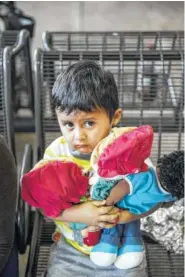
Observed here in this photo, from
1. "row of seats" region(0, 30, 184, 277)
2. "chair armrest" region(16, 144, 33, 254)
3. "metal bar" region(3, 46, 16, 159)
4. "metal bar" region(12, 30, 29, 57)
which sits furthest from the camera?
"metal bar" region(12, 30, 29, 57)

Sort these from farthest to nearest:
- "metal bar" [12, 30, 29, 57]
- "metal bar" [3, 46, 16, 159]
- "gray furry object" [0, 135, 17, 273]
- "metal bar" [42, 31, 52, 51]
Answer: "metal bar" [42, 31, 52, 51] → "metal bar" [12, 30, 29, 57] → "metal bar" [3, 46, 16, 159] → "gray furry object" [0, 135, 17, 273]

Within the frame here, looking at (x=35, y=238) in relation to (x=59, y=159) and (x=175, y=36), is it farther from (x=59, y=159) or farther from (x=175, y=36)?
(x=175, y=36)

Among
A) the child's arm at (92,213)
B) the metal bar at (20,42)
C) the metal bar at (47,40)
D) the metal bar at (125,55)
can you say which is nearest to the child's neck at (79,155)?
the child's arm at (92,213)

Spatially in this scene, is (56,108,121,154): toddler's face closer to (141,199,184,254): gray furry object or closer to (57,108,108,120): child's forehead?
(57,108,108,120): child's forehead

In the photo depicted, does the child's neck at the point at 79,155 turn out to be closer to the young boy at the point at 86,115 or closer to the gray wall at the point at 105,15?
the young boy at the point at 86,115

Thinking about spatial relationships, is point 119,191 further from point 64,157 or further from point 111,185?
point 64,157

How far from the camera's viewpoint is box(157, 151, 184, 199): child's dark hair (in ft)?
3.30

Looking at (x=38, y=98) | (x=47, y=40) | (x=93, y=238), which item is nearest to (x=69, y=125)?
(x=93, y=238)

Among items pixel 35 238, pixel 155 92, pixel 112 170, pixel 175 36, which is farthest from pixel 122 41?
pixel 112 170

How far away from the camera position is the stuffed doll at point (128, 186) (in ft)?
2.98

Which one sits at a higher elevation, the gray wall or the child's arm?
the gray wall

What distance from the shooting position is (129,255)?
108cm

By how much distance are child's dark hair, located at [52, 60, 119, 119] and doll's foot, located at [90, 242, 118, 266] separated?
299 millimetres

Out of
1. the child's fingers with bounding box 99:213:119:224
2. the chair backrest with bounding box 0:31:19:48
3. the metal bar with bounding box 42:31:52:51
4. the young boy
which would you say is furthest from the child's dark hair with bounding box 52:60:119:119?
the chair backrest with bounding box 0:31:19:48
